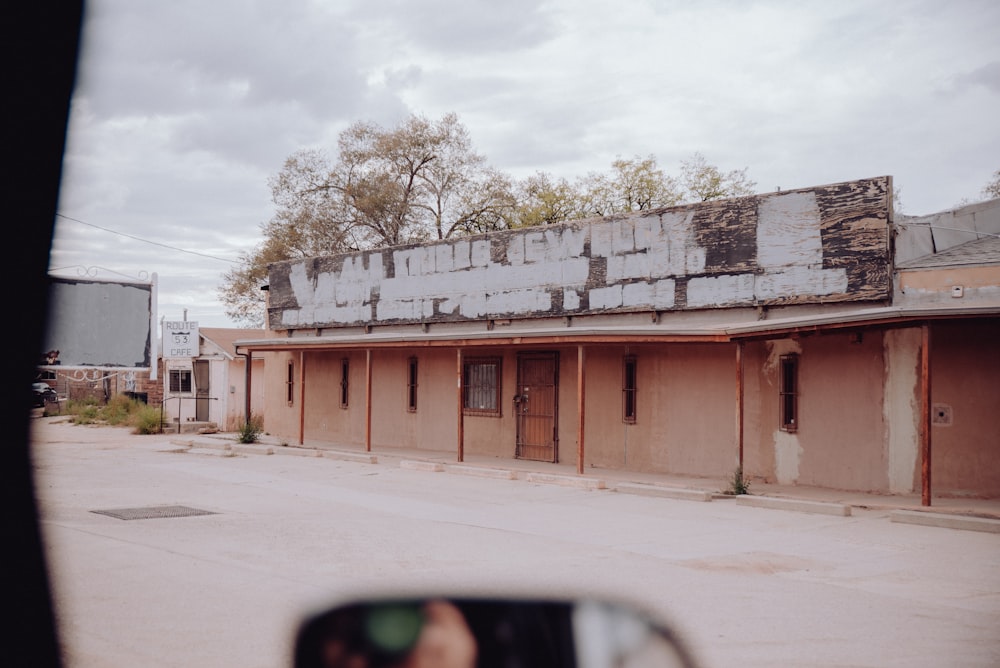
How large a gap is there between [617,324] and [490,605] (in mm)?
16345

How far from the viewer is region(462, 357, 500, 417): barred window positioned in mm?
21000

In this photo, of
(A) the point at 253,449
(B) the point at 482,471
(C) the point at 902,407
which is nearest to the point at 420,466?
(B) the point at 482,471

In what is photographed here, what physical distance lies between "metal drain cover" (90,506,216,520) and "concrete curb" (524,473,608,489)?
6.10 meters

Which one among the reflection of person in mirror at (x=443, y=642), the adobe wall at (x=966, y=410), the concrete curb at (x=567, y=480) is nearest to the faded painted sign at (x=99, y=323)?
the concrete curb at (x=567, y=480)

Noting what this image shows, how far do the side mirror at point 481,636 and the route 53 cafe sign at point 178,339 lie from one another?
103 feet

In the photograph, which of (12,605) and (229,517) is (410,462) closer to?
(229,517)

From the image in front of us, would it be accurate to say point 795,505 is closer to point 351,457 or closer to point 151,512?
point 151,512

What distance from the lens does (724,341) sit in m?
14.6

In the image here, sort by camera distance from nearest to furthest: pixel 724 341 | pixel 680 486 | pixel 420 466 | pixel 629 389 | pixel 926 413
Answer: pixel 926 413, pixel 724 341, pixel 680 486, pixel 629 389, pixel 420 466

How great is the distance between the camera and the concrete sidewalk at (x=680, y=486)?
11.6m

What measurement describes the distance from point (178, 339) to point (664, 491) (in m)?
22.3

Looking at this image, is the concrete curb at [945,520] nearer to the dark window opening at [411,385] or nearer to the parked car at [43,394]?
the dark window opening at [411,385]

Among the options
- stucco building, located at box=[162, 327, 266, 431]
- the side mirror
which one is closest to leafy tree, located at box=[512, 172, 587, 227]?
stucco building, located at box=[162, 327, 266, 431]

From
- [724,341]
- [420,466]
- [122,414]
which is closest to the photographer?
[724,341]
